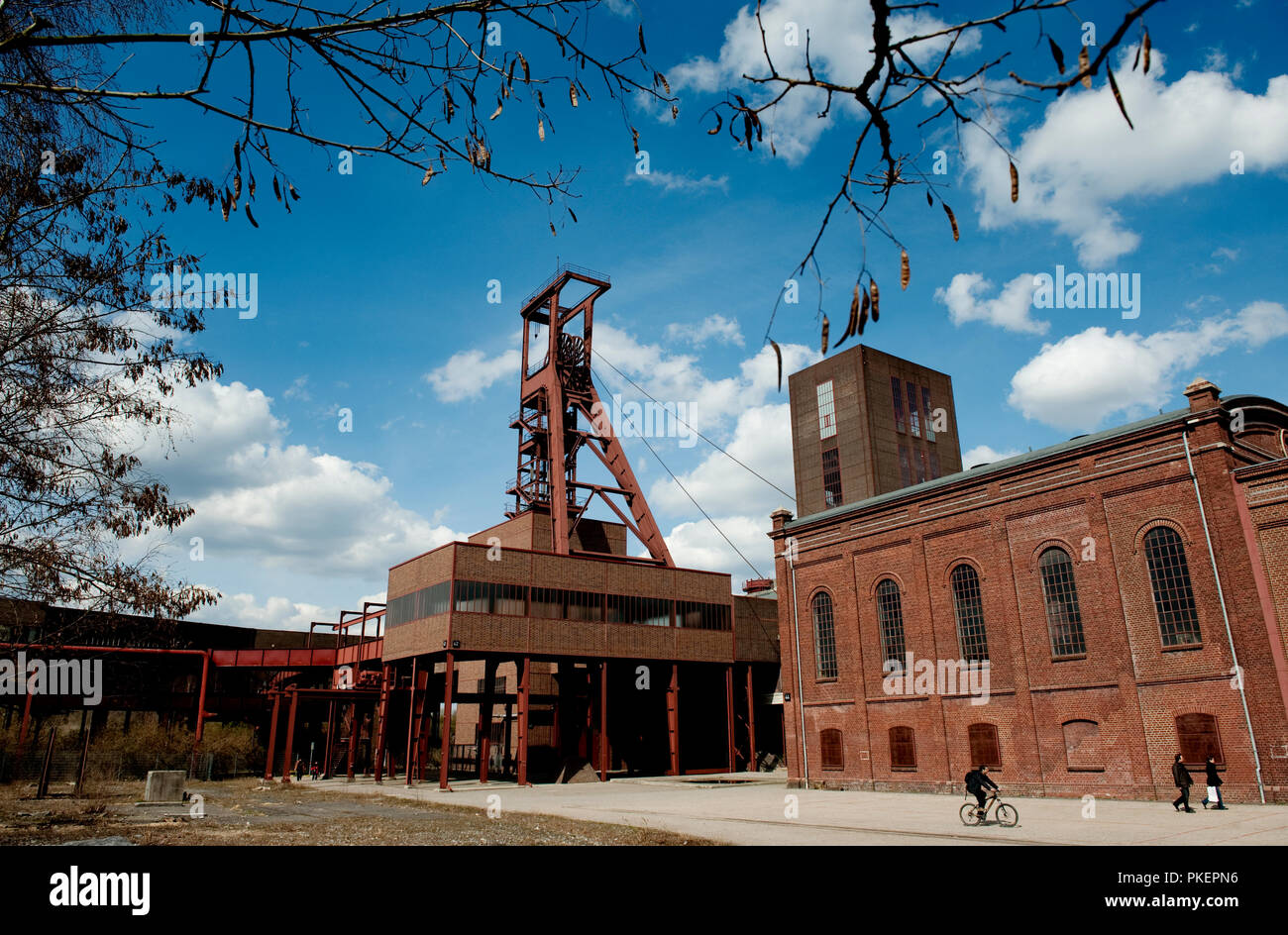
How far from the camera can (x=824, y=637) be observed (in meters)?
33.5

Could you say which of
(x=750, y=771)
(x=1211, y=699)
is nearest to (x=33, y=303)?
(x=1211, y=699)

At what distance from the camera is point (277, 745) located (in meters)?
47.9

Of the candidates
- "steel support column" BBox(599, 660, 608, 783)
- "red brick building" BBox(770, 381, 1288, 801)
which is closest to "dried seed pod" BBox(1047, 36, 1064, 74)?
"red brick building" BBox(770, 381, 1288, 801)

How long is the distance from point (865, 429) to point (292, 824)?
5004 centimetres

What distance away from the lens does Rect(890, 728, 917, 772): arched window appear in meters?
29.1

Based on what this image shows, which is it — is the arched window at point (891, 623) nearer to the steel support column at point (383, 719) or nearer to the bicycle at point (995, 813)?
the bicycle at point (995, 813)

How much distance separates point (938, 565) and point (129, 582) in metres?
27.0

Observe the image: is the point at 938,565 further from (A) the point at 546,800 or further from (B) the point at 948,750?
(A) the point at 546,800

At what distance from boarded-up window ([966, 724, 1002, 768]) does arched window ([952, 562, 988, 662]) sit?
92.2 inches

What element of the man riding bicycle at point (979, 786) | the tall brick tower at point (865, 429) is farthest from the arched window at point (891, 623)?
the tall brick tower at point (865, 429)

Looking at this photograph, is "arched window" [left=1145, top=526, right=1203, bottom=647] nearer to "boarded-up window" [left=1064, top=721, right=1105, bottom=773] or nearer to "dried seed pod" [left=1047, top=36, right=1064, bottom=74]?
"boarded-up window" [left=1064, top=721, right=1105, bottom=773]

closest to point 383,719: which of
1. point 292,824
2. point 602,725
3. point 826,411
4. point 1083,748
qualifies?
point 602,725
